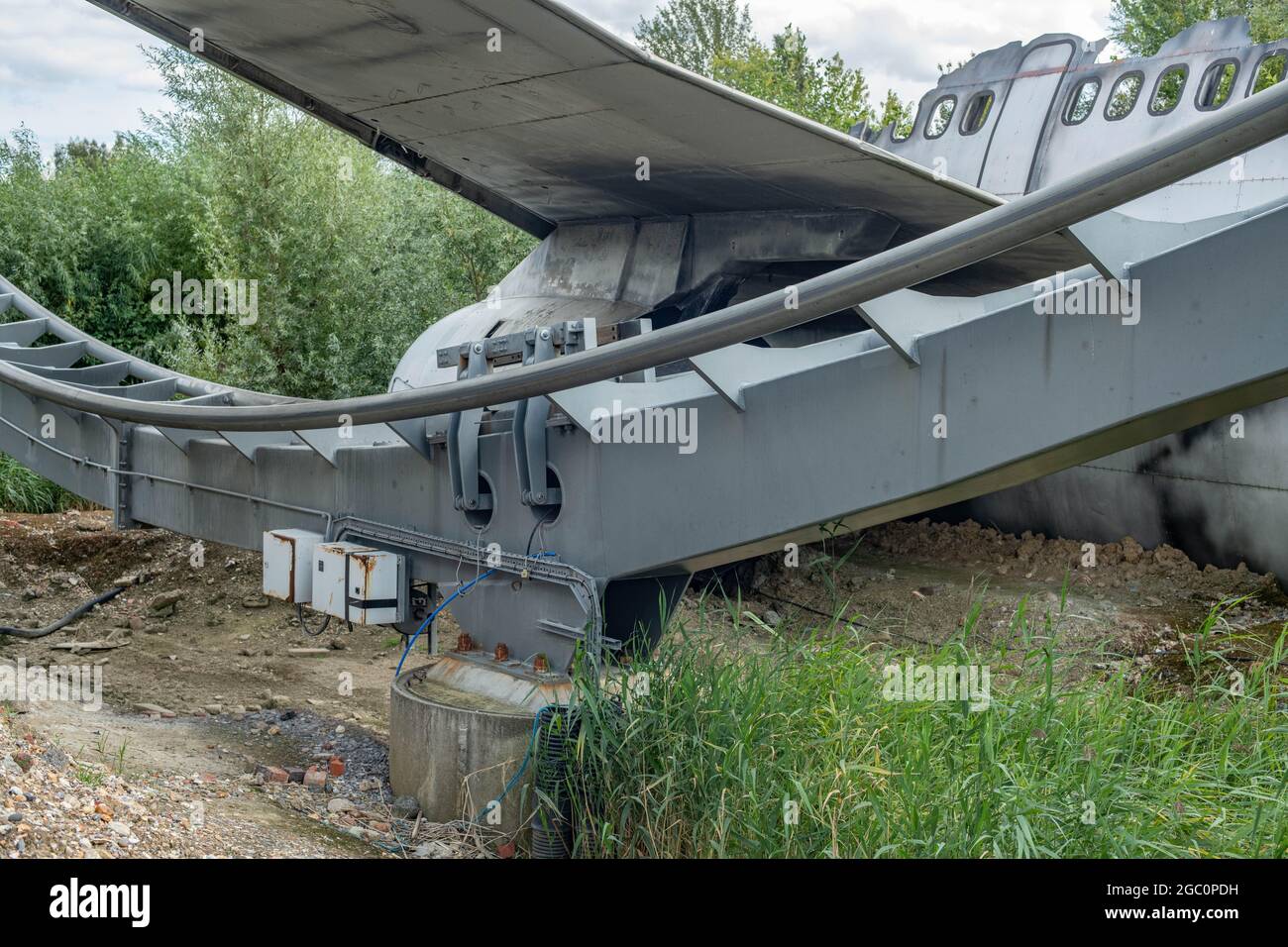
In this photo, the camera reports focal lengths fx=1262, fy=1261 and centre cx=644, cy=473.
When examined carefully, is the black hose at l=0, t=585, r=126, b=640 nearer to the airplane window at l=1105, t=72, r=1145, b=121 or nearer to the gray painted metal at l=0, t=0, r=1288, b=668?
the gray painted metal at l=0, t=0, r=1288, b=668

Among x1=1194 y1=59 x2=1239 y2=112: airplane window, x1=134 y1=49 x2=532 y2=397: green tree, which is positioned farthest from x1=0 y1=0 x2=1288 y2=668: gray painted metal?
x1=134 y1=49 x2=532 y2=397: green tree

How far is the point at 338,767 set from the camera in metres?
5.93

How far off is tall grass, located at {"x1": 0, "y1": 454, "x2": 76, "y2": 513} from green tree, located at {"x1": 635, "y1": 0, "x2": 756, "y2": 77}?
37877 mm

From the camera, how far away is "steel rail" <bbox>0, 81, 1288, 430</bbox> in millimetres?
3055

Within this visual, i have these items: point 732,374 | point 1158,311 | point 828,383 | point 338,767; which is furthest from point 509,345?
point 1158,311

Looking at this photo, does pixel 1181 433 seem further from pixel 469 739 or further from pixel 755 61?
pixel 755 61

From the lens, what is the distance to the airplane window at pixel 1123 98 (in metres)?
7.43

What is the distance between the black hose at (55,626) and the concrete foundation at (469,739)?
4.62m

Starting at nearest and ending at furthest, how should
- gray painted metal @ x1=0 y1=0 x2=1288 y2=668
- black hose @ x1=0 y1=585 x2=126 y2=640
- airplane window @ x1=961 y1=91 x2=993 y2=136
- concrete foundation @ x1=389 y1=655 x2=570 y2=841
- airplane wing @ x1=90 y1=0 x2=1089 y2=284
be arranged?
gray painted metal @ x1=0 y1=0 x2=1288 y2=668 < concrete foundation @ x1=389 y1=655 x2=570 y2=841 < airplane wing @ x1=90 y1=0 x2=1089 y2=284 < airplane window @ x1=961 y1=91 x2=993 y2=136 < black hose @ x1=0 y1=585 x2=126 y2=640

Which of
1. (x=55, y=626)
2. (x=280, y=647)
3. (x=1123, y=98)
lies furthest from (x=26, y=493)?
(x=1123, y=98)

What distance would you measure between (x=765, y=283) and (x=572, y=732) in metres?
2.91

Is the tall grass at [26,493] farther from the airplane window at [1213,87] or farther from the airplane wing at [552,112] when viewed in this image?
the airplane window at [1213,87]
